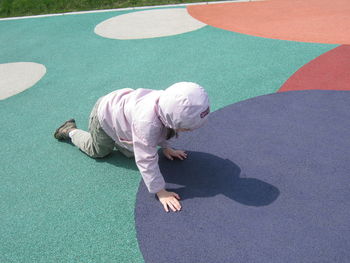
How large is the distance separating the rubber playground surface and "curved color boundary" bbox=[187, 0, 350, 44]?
0.15 ft

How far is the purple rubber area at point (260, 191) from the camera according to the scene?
191 centimetres

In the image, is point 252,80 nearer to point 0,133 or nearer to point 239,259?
point 239,259

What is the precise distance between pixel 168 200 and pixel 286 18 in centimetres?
417

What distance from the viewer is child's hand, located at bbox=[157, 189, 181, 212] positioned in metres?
2.20

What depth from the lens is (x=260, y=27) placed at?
5.00 metres

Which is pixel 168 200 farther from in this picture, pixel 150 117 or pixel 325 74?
pixel 325 74

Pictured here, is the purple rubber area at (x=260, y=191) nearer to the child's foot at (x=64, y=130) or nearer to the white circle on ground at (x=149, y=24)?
the child's foot at (x=64, y=130)

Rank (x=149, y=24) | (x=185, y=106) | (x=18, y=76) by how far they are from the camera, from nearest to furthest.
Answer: (x=185, y=106) → (x=18, y=76) → (x=149, y=24)

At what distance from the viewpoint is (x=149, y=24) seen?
565 centimetres

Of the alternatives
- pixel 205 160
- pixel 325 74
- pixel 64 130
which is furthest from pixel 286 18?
pixel 64 130

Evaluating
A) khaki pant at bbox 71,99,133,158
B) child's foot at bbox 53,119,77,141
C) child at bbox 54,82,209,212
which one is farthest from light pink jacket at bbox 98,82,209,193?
child's foot at bbox 53,119,77,141

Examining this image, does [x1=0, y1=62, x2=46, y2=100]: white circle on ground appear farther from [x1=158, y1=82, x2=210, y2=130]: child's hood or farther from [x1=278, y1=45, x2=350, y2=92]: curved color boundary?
[x1=278, y1=45, x2=350, y2=92]: curved color boundary

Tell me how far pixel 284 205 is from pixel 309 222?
183mm

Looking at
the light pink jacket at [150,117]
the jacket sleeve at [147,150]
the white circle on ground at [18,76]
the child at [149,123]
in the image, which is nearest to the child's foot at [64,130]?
the child at [149,123]
